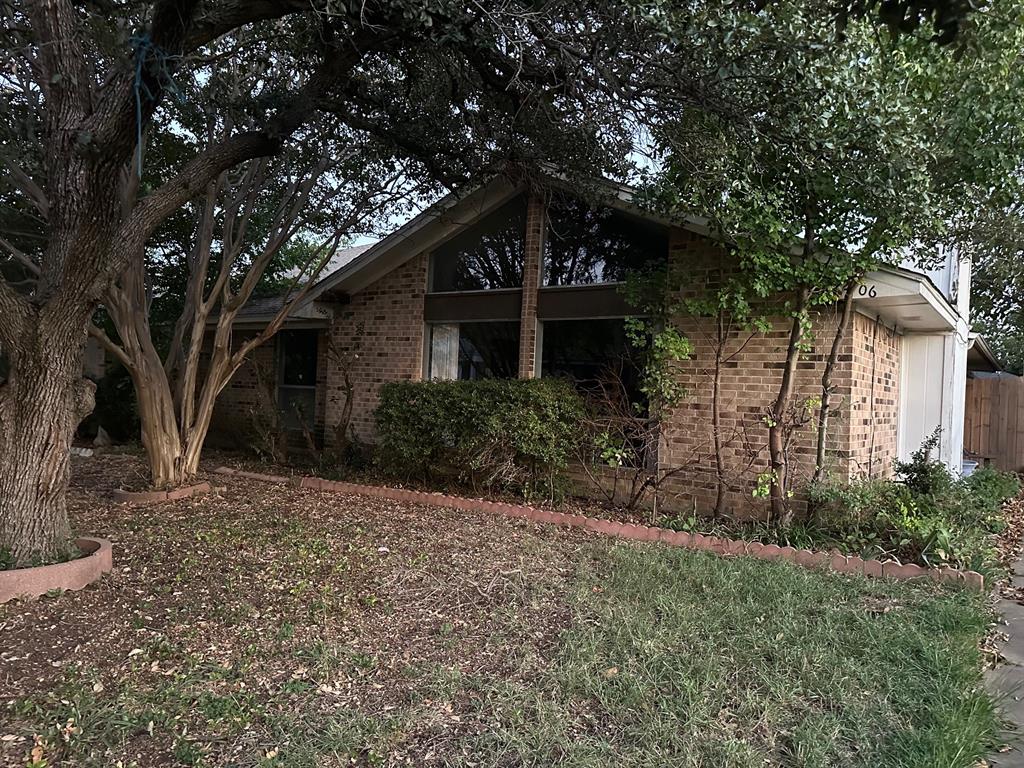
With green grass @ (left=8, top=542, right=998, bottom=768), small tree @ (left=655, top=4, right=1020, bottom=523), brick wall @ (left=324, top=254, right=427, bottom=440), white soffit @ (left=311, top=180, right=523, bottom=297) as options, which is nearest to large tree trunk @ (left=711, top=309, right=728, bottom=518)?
small tree @ (left=655, top=4, right=1020, bottom=523)

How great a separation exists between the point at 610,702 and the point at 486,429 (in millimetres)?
4596

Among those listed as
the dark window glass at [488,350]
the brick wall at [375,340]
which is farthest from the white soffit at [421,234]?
the dark window glass at [488,350]

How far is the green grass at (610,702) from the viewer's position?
2.73 meters

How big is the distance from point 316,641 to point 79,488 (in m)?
5.77

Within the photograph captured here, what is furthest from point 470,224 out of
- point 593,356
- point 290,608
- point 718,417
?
point 290,608

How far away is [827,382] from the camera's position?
672 cm

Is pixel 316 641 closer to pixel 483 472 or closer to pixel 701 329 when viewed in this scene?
pixel 483 472

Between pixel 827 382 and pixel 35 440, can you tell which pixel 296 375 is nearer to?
pixel 35 440

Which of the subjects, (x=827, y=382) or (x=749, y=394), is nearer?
(x=827, y=382)

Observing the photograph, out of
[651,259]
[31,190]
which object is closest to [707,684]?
[651,259]

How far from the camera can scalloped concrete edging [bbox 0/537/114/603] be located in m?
4.05

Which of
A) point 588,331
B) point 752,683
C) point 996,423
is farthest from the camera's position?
point 996,423

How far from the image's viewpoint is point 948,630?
161 inches

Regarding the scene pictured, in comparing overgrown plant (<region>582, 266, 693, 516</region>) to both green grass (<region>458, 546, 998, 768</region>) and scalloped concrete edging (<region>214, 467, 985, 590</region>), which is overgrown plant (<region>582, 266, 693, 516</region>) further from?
green grass (<region>458, 546, 998, 768</region>)
